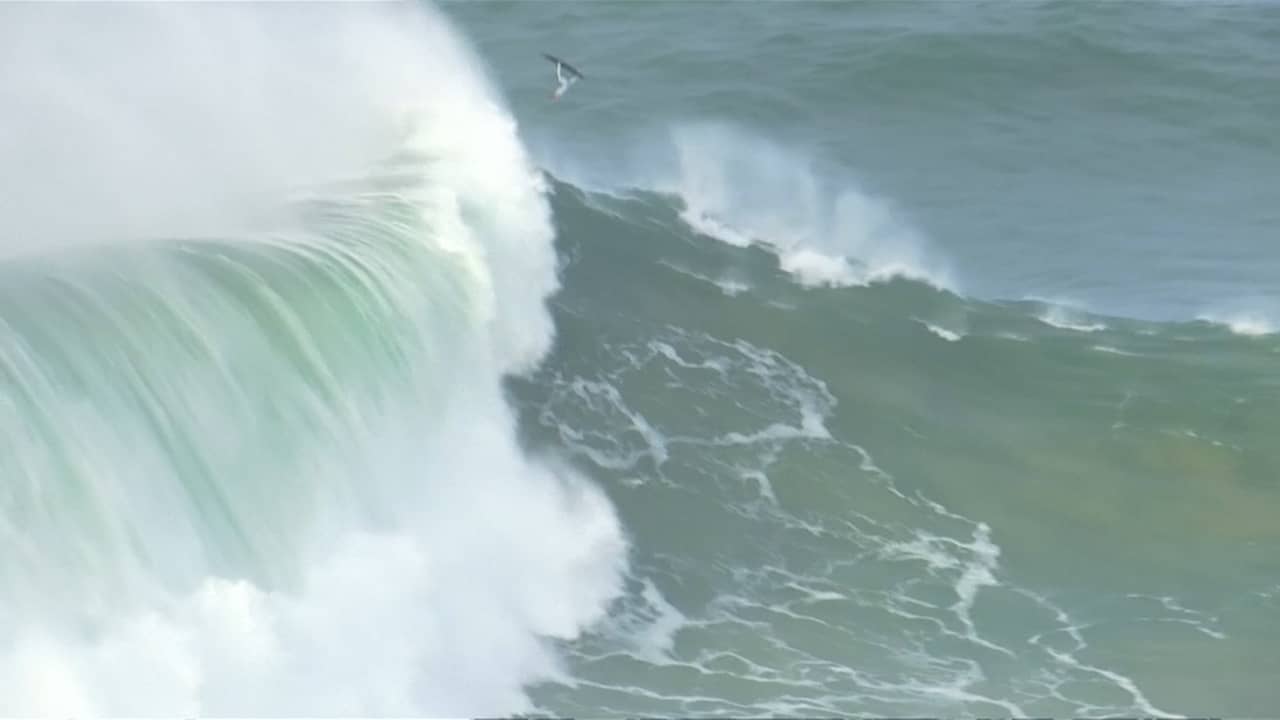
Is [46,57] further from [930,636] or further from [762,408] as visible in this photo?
[930,636]

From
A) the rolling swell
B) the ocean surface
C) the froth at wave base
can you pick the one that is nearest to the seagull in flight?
the ocean surface

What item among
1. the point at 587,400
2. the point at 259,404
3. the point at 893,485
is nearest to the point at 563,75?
the point at 587,400

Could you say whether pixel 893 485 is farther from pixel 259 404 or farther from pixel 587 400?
pixel 259 404

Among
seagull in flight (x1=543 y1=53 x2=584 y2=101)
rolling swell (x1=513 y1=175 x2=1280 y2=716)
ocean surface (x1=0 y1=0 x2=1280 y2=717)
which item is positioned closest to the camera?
ocean surface (x1=0 y1=0 x2=1280 y2=717)

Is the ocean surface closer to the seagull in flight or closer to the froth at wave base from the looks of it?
the froth at wave base

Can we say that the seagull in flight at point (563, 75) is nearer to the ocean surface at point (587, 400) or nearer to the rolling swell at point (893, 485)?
the ocean surface at point (587, 400)

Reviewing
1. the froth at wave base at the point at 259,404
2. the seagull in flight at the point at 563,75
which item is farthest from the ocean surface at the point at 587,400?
the seagull in flight at the point at 563,75
